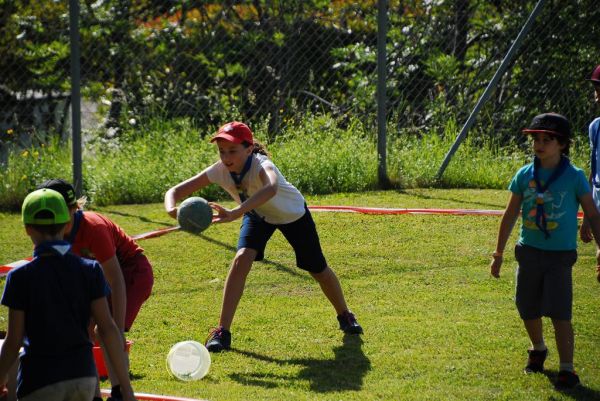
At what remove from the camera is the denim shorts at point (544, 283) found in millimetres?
5516

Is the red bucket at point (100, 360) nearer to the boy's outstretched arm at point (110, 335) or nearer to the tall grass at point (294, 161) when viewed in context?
the boy's outstretched arm at point (110, 335)

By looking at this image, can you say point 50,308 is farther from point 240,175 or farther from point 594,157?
point 594,157

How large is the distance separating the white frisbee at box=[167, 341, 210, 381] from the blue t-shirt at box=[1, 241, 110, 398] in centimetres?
173

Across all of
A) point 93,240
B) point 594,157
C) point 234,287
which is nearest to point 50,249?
point 93,240

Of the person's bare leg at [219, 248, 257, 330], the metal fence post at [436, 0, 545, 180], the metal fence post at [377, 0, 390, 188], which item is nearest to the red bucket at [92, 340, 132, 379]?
the person's bare leg at [219, 248, 257, 330]

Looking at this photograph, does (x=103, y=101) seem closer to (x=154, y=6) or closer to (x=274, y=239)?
(x=154, y=6)

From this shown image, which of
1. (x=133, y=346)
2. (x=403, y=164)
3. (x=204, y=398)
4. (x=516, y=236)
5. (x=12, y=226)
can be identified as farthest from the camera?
(x=403, y=164)

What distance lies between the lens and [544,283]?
5594 mm

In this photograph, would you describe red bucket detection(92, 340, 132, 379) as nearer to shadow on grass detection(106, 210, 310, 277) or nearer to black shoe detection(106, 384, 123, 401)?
black shoe detection(106, 384, 123, 401)

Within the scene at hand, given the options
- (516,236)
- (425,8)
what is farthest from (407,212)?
(425,8)

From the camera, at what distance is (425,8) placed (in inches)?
484

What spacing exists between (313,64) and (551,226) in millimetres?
6994

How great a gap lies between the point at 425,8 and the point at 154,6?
3.36 meters

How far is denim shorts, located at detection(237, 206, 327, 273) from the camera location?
21.9ft
